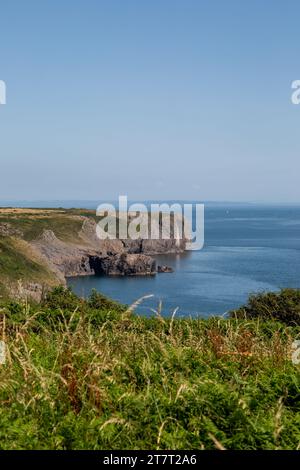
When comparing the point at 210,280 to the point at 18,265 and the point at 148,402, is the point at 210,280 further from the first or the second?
the point at 148,402

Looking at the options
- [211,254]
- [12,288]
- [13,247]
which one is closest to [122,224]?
[211,254]

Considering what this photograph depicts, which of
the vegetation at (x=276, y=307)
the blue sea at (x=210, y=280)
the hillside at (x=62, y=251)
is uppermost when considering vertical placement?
the vegetation at (x=276, y=307)

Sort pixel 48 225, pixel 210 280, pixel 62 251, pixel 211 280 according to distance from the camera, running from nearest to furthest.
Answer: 1. pixel 211 280
2. pixel 210 280
3. pixel 62 251
4. pixel 48 225

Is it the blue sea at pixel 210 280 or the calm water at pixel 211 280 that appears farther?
the calm water at pixel 211 280

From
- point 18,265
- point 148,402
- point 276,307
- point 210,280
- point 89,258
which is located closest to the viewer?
point 148,402

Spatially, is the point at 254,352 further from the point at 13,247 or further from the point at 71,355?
the point at 13,247

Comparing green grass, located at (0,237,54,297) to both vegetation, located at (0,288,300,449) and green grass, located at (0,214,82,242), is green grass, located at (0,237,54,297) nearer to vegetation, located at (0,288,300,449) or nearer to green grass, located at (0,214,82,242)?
green grass, located at (0,214,82,242)

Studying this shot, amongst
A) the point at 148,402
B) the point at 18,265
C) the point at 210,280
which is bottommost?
the point at 210,280

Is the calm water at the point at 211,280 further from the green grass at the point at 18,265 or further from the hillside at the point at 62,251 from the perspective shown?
the green grass at the point at 18,265

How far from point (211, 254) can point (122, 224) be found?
28.2m

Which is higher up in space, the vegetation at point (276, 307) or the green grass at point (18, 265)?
the vegetation at point (276, 307)

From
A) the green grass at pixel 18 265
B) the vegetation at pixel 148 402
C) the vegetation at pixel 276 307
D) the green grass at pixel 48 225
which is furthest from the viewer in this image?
the green grass at pixel 48 225

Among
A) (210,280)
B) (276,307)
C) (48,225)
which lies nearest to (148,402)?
(276,307)

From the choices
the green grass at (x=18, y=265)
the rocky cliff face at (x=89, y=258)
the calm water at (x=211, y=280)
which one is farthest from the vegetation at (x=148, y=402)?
the rocky cliff face at (x=89, y=258)
